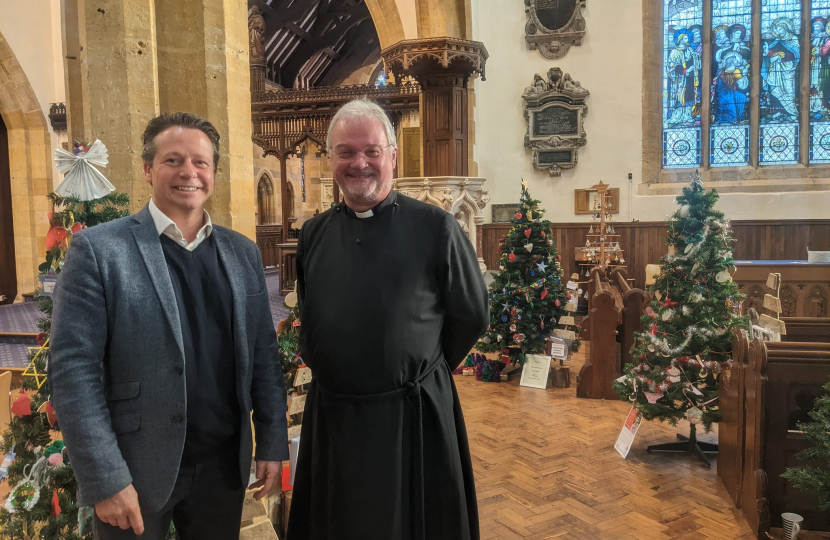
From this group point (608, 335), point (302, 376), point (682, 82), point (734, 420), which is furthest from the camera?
point (682, 82)

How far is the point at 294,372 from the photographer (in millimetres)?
2775

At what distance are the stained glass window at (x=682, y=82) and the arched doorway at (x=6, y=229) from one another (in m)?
12.3

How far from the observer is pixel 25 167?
11.2 m

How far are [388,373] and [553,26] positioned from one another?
31.1ft

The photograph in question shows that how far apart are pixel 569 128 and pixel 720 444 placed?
7.21m

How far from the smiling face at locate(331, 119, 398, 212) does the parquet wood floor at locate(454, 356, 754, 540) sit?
6.42 ft

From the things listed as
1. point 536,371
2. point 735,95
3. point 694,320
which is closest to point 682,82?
point 735,95

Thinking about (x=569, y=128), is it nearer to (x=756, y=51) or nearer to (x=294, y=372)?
(x=756, y=51)

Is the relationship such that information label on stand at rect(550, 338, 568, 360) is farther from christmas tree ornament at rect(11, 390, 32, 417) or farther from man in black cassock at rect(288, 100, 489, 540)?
christmas tree ornament at rect(11, 390, 32, 417)

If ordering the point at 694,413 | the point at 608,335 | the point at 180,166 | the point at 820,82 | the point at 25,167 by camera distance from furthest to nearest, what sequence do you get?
the point at 25,167
the point at 820,82
the point at 608,335
the point at 694,413
the point at 180,166

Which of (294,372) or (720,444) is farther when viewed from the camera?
(720,444)

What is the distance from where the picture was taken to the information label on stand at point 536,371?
5.58 meters

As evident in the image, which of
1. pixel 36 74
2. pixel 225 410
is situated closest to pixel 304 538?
pixel 225 410

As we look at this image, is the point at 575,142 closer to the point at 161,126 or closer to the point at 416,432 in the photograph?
the point at 416,432
